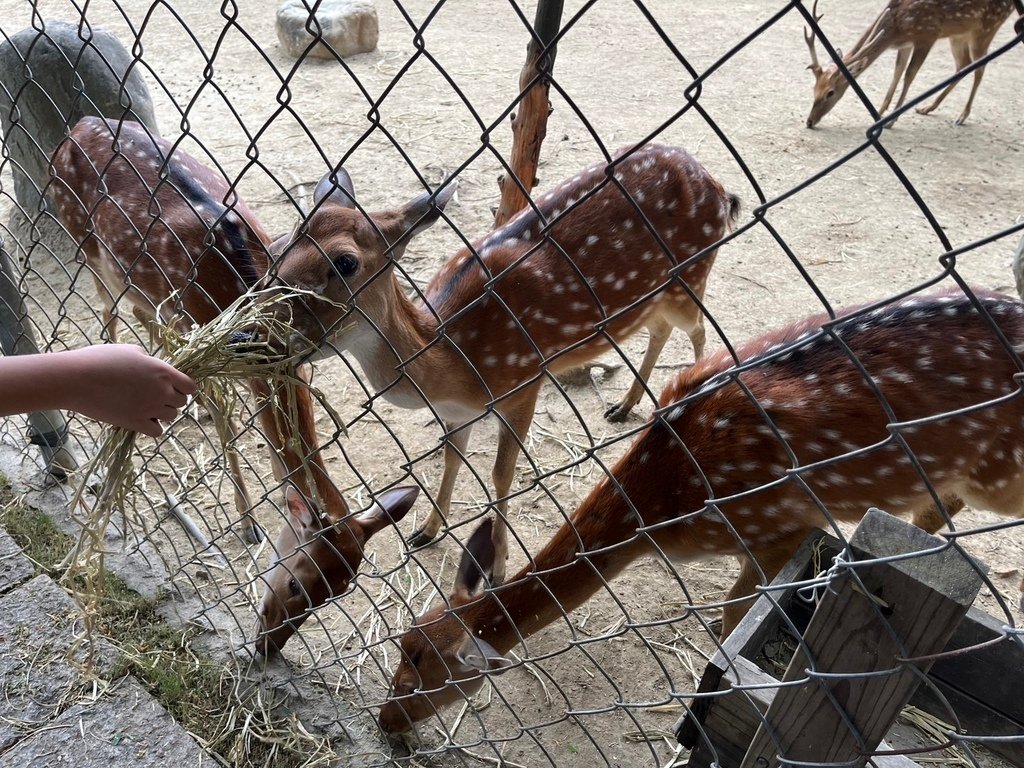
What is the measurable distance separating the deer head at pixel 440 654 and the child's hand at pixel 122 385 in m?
1.02

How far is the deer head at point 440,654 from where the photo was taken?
7.46ft

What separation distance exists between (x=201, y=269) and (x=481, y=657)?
190 centimetres

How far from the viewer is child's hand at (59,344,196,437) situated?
145 cm

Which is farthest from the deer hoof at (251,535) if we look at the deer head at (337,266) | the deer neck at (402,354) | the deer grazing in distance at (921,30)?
the deer grazing in distance at (921,30)

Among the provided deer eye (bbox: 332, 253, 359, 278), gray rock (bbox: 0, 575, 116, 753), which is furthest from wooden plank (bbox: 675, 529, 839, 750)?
gray rock (bbox: 0, 575, 116, 753)

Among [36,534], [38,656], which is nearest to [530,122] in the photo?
[36,534]

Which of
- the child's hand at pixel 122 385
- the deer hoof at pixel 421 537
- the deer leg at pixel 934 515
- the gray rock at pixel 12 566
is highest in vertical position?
the child's hand at pixel 122 385

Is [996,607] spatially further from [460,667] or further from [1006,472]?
[460,667]

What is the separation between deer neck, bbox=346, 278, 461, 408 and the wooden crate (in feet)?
4.53

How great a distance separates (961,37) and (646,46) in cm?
316

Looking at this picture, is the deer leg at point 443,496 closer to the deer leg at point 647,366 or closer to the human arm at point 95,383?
the deer leg at point 647,366

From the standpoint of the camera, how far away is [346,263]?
7.86 feet

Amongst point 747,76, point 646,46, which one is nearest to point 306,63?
point 646,46

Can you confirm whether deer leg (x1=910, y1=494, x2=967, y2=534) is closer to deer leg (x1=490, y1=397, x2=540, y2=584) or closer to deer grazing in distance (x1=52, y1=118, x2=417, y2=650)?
deer leg (x1=490, y1=397, x2=540, y2=584)
